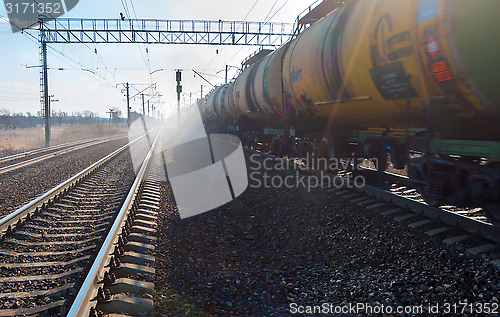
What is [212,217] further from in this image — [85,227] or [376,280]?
[376,280]

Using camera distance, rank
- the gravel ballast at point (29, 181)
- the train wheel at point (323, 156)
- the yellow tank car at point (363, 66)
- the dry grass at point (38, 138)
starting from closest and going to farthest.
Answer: the yellow tank car at point (363, 66) → the gravel ballast at point (29, 181) → the train wheel at point (323, 156) → the dry grass at point (38, 138)

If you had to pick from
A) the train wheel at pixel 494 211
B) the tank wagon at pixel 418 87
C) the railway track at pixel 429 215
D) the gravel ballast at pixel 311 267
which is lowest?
the gravel ballast at pixel 311 267

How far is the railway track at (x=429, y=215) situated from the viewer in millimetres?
4250

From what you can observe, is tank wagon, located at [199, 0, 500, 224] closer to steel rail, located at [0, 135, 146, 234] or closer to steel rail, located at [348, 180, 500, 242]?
steel rail, located at [348, 180, 500, 242]

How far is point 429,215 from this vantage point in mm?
Answer: 5215

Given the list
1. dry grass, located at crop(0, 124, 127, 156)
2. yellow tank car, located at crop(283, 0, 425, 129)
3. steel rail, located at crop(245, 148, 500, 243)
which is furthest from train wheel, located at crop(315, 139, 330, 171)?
dry grass, located at crop(0, 124, 127, 156)

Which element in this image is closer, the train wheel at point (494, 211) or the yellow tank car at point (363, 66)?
the train wheel at point (494, 211)

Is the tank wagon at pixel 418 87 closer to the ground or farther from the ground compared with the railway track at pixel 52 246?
farther from the ground

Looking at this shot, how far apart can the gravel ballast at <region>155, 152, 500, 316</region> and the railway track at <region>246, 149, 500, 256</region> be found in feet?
0.60

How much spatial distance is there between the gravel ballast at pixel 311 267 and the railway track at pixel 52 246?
3.01 feet

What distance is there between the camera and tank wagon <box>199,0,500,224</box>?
12.9 feet

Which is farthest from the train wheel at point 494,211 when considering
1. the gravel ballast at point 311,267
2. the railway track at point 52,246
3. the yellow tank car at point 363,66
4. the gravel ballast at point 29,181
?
the gravel ballast at point 29,181

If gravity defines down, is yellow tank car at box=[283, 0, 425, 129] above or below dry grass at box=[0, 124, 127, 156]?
above

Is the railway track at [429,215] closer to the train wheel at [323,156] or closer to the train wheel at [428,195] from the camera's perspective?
the train wheel at [428,195]
